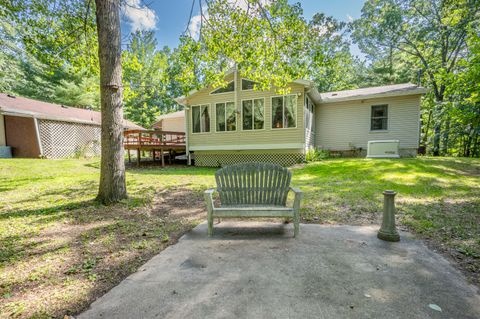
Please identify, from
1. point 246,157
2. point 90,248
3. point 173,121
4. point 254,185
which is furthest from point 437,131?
point 173,121

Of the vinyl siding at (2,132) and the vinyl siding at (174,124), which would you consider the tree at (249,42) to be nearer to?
the vinyl siding at (2,132)

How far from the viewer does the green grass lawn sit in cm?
240

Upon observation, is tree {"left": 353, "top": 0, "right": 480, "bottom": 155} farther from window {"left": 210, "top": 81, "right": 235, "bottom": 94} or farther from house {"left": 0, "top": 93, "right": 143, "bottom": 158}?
house {"left": 0, "top": 93, "right": 143, "bottom": 158}

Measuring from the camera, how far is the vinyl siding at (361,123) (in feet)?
41.5

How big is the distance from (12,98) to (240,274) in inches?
813

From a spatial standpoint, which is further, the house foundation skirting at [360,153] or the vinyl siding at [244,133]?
the house foundation skirting at [360,153]

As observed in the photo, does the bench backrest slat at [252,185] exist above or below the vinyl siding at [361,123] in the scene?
below

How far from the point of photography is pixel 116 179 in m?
5.07

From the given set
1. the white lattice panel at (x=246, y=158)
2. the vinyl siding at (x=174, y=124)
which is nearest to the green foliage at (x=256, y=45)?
the white lattice panel at (x=246, y=158)

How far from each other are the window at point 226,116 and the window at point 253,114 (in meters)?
0.57

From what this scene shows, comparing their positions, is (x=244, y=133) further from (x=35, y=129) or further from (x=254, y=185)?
(x=35, y=129)

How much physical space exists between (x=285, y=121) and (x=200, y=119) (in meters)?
5.02

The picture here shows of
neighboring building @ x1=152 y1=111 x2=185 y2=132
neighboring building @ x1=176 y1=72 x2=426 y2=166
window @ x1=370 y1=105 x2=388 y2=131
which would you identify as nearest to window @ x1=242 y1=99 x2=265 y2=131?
neighboring building @ x1=176 y1=72 x2=426 y2=166

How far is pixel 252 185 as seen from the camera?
3.89 metres
